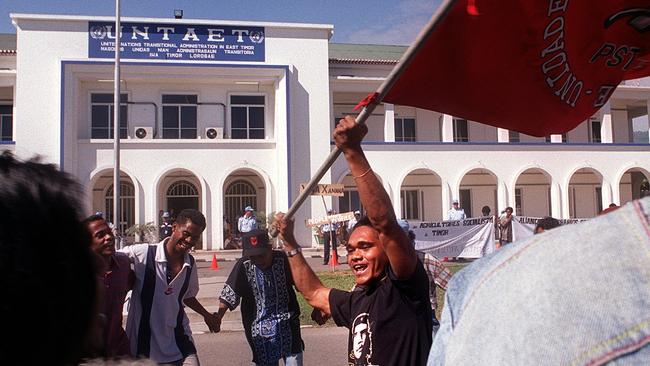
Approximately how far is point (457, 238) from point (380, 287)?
13.4 m

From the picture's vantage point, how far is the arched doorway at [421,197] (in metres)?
26.7

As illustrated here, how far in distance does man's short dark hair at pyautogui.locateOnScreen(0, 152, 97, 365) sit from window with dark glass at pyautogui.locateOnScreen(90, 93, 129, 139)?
2363cm

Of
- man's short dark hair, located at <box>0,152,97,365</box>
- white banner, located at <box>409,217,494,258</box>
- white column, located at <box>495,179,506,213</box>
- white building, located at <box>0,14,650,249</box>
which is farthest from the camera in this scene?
white column, located at <box>495,179,506,213</box>

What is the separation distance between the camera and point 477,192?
27438mm

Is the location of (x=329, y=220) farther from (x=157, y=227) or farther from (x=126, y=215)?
(x=126, y=215)

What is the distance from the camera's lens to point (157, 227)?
22453 millimetres

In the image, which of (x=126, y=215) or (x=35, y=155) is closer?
(x=35, y=155)

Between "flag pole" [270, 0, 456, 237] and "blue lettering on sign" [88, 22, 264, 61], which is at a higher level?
"blue lettering on sign" [88, 22, 264, 61]

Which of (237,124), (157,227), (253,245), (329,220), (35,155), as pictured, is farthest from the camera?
(237,124)

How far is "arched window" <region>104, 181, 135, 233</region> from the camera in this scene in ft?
77.5

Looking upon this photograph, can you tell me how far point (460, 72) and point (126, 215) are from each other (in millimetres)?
22640

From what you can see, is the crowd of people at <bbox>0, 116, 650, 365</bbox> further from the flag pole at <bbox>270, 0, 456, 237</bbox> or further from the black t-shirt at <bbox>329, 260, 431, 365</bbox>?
→ the black t-shirt at <bbox>329, 260, 431, 365</bbox>

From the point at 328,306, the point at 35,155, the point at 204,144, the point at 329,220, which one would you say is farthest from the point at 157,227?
the point at 35,155

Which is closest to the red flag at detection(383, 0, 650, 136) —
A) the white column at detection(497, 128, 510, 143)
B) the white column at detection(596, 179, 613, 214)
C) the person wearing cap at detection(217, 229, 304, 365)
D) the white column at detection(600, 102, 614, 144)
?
the person wearing cap at detection(217, 229, 304, 365)
